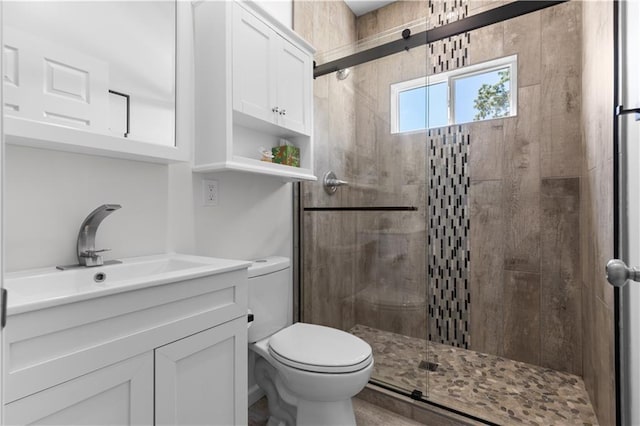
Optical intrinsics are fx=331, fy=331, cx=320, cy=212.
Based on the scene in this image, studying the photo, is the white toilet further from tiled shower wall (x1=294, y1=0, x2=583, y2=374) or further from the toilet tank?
tiled shower wall (x1=294, y1=0, x2=583, y2=374)

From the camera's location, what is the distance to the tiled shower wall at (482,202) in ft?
6.17

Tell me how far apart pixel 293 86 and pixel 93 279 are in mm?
1326

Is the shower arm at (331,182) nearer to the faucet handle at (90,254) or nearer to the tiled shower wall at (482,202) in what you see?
the tiled shower wall at (482,202)

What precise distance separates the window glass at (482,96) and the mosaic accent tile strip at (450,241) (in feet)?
0.48

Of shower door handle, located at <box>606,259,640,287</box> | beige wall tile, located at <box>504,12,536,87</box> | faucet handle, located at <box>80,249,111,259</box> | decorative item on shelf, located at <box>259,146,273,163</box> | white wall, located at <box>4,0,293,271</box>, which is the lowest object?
shower door handle, located at <box>606,259,640,287</box>

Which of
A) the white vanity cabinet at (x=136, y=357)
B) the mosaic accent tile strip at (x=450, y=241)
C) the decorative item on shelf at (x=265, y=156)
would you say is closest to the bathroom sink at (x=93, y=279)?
the white vanity cabinet at (x=136, y=357)

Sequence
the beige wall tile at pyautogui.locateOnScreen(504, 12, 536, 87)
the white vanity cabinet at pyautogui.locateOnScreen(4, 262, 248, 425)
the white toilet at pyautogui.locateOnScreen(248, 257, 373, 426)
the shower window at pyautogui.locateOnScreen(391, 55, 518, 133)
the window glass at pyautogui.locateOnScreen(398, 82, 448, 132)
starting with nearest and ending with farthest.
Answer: the white vanity cabinet at pyautogui.locateOnScreen(4, 262, 248, 425), the white toilet at pyautogui.locateOnScreen(248, 257, 373, 426), the window glass at pyautogui.locateOnScreen(398, 82, 448, 132), the beige wall tile at pyautogui.locateOnScreen(504, 12, 536, 87), the shower window at pyautogui.locateOnScreen(391, 55, 518, 133)

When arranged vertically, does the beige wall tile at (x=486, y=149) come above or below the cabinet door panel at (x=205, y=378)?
above

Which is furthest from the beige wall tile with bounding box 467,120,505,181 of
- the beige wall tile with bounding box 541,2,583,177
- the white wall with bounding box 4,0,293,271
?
the white wall with bounding box 4,0,293,271

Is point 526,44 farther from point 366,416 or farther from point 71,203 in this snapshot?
point 71,203

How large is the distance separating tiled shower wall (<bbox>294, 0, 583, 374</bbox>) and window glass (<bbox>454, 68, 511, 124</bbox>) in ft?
0.29

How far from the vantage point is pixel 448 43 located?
2516 mm

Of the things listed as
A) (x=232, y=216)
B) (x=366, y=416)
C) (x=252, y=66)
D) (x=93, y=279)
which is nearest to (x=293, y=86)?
(x=252, y=66)

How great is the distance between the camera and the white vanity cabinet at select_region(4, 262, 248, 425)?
712 millimetres
